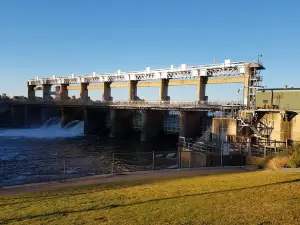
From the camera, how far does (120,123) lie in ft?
226

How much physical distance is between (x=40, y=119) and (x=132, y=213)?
9370 cm

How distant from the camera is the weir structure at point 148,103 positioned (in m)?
52.2

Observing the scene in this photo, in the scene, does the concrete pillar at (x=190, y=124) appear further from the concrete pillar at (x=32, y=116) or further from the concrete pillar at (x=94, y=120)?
the concrete pillar at (x=32, y=116)

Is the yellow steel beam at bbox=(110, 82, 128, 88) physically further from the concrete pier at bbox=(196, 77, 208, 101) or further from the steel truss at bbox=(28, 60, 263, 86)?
the concrete pier at bbox=(196, 77, 208, 101)

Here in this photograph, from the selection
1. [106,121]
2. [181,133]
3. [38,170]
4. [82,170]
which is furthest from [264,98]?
[106,121]

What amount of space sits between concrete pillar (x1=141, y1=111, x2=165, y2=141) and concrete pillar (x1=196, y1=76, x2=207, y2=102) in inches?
406

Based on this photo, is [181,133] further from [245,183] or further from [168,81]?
[245,183]

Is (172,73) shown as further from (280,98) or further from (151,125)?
(280,98)

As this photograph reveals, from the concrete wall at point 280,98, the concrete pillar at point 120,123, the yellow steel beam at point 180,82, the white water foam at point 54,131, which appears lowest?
the white water foam at point 54,131

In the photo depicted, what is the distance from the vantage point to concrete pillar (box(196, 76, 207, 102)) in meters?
56.3

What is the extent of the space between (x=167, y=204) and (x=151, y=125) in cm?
5241

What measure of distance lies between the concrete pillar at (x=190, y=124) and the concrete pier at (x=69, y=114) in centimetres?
3808

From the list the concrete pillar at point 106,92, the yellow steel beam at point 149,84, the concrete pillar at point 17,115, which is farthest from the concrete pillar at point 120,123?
the concrete pillar at point 17,115

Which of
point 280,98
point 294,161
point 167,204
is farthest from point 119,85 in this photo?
point 167,204
